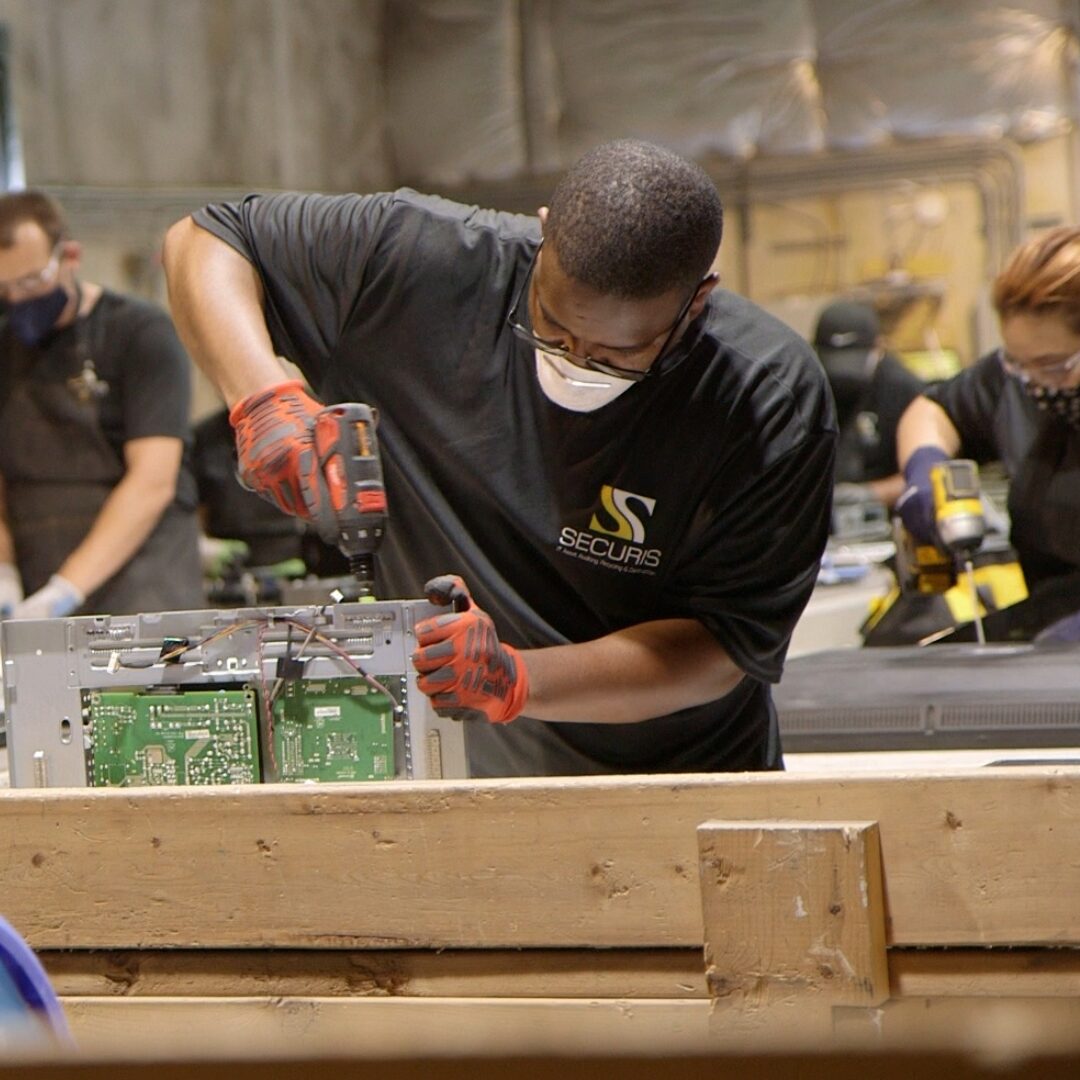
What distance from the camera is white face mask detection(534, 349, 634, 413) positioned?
62.6 inches

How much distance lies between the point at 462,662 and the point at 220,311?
1.72 ft

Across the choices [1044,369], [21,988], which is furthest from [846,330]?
[21,988]

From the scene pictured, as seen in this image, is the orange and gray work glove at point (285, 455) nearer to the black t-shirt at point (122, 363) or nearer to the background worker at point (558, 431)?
the background worker at point (558, 431)

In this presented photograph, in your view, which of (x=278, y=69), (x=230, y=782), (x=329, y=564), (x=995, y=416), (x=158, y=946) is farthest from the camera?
(x=278, y=69)

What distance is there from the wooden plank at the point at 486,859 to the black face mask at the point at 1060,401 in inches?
69.5

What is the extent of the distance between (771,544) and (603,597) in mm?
191

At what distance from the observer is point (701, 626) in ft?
5.39

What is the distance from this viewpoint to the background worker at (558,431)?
1517 mm

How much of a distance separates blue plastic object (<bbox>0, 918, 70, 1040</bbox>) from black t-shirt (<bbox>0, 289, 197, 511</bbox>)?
7.82 feet

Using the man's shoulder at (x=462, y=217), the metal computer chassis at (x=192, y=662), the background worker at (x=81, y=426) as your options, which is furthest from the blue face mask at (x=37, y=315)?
the metal computer chassis at (x=192, y=662)

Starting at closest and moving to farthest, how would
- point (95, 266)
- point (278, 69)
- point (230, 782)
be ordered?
1. point (230, 782)
2. point (95, 266)
3. point (278, 69)

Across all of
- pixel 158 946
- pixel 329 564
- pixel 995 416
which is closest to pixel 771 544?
pixel 158 946

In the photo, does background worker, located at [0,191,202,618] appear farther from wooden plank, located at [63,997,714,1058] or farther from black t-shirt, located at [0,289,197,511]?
wooden plank, located at [63,997,714,1058]

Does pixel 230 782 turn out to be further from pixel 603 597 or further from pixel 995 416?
pixel 995 416
